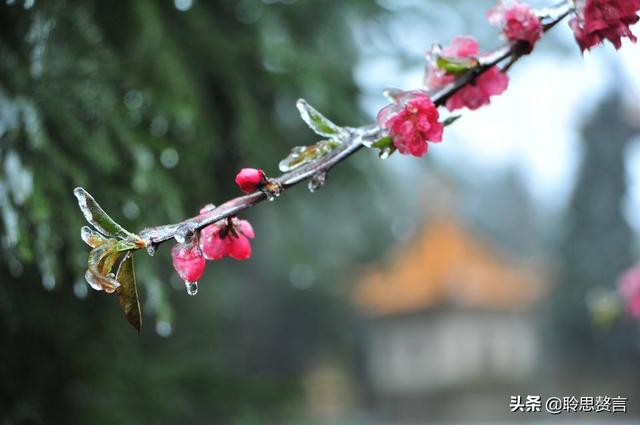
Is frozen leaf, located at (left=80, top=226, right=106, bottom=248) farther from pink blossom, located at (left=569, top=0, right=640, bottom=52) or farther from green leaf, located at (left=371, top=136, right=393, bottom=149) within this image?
pink blossom, located at (left=569, top=0, right=640, bottom=52)

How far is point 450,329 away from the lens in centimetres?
834

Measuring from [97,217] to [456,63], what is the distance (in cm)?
31

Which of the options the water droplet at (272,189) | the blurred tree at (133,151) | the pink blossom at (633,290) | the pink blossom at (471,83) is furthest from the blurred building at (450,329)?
the water droplet at (272,189)

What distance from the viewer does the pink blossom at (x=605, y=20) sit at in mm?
543

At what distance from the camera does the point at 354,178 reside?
84.8 inches

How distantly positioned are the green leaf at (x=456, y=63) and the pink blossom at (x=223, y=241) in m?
0.21

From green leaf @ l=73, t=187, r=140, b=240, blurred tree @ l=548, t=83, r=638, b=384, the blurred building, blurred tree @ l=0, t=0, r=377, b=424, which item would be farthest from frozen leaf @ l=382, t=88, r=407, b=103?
blurred tree @ l=548, t=83, r=638, b=384

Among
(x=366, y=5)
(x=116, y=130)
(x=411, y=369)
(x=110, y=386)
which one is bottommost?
(x=110, y=386)

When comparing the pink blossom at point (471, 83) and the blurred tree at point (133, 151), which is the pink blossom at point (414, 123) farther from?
Answer: the blurred tree at point (133, 151)

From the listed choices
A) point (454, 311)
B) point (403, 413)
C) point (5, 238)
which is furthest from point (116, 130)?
point (403, 413)

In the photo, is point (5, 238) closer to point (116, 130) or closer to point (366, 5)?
point (116, 130)

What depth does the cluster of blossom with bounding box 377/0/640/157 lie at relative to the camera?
1.77 feet

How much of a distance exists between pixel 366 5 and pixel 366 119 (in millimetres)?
309

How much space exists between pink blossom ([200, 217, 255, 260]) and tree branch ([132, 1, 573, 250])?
3cm
